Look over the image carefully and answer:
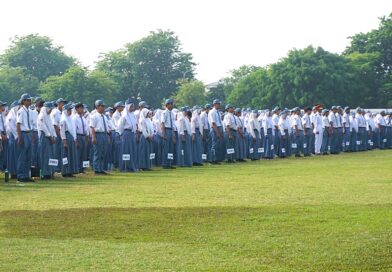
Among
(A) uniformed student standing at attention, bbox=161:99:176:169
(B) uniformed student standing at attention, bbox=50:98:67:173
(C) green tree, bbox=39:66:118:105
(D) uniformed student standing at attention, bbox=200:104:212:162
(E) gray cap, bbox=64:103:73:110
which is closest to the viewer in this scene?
(B) uniformed student standing at attention, bbox=50:98:67:173

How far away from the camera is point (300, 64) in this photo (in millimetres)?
73125

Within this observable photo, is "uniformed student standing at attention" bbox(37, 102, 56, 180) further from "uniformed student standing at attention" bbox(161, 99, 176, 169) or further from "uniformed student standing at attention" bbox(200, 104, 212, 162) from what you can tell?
"uniformed student standing at attention" bbox(200, 104, 212, 162)

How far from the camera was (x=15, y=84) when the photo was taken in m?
88.9

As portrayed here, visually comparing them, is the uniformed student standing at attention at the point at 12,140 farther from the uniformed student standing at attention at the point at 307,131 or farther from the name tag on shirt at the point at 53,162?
the uniformed student standing at attention at the point at 307,131

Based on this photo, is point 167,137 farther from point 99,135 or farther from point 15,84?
point 15,84

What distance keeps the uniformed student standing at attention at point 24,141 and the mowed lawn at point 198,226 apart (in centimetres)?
107

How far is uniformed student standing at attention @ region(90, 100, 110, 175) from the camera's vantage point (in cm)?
2358

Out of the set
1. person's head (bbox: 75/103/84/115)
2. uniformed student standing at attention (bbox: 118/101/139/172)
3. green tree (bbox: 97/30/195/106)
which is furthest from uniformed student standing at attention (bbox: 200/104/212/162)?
green tree (bbox: 97/30/195/106)

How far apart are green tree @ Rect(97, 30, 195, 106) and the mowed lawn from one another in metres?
74.5

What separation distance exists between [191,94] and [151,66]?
43.4 feet

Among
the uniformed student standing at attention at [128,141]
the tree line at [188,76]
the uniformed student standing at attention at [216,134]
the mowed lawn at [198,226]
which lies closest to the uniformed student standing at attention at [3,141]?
the mowed lawn at [198,226]

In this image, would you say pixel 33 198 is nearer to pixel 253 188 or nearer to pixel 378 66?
pixel 253 188

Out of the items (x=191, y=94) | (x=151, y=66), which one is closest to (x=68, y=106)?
(x=191, y=94)

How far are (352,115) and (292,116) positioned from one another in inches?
273
